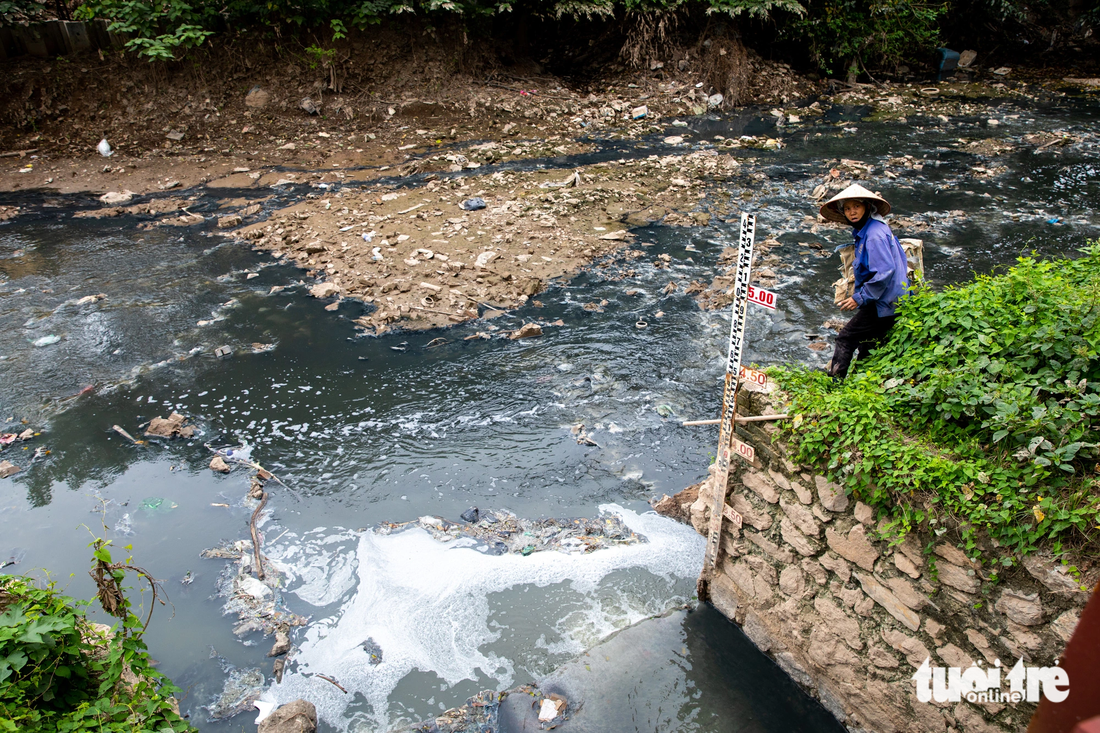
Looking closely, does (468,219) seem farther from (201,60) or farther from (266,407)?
(201,60)

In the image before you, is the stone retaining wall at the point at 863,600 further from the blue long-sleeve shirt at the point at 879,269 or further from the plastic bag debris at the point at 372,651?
the plastic bag debris at the point at 372,651

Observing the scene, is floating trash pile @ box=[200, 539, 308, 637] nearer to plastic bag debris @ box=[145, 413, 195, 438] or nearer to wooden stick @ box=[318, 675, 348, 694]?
wooden stick @ box=[318, 675, 348, 694]

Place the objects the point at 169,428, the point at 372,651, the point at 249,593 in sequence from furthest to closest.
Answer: the point at 169,428
the point at 249,593
the point at 372,651

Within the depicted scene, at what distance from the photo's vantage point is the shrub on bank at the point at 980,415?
8.34ft

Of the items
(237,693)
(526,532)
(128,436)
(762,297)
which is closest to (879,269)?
(762,297)

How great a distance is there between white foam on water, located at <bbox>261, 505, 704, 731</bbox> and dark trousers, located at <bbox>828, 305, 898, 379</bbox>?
160 centimetres

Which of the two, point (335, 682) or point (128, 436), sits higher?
point (128, 436)

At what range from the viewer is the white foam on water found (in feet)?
12.8

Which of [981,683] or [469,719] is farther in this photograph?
[469,719]

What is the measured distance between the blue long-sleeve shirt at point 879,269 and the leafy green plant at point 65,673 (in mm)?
4258

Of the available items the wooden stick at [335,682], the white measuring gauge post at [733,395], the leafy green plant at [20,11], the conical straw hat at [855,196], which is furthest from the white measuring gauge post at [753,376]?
the leafy green plant at [20,11]

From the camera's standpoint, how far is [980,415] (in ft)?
9.61

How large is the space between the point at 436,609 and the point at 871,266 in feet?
11.7

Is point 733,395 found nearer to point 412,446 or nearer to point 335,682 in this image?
point 335,682
